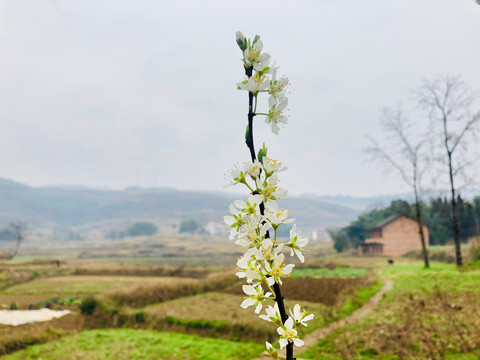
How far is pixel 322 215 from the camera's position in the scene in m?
186

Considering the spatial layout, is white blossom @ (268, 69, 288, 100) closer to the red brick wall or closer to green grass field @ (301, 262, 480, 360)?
green grass field @ (301, 262, 480, 360)

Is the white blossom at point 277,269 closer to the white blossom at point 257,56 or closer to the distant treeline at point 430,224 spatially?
the white blossom at point 257,56

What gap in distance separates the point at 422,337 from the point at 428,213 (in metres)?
36.0

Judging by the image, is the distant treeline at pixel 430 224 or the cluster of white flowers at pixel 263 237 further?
the distant treeline at pixel 430 224

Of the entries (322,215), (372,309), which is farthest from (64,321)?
(322,215)

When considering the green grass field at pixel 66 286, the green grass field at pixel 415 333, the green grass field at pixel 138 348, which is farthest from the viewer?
the green grass field at pixel 66 286

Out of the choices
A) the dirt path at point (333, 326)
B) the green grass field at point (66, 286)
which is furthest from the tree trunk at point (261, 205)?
the green grass field at point (66, 286)

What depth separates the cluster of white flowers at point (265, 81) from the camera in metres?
1.78

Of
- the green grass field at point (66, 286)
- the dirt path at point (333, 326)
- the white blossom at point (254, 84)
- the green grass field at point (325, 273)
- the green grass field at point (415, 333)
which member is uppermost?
the white blossom at point (254, 84)

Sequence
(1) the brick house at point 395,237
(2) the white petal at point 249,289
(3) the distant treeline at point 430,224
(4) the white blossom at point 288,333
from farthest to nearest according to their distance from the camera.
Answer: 1. (1) the brick house at point 395,237
2. (3) the distant treeline at point 430,224
3. (2) the white petal at point 249,289
4. (4) the white blossom at point 288,333

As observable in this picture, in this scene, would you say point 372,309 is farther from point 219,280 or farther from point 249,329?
point 219,280

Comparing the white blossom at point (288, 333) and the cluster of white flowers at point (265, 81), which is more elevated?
the cluster of white flowers at point (265, 81)

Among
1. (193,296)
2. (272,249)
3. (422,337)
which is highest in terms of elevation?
(272,249)

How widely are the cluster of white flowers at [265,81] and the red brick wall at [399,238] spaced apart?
37031mm
